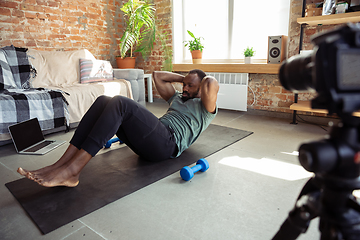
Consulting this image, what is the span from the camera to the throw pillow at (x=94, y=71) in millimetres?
3443

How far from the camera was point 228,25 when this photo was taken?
3793mm

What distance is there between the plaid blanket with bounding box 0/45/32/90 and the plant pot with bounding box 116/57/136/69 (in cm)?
170

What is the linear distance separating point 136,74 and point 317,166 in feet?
11.6

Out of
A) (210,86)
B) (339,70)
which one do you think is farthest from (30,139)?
(339,70)

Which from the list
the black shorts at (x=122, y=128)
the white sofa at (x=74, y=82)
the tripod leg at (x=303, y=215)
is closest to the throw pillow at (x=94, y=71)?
the white sofa at (x=74, y=82)

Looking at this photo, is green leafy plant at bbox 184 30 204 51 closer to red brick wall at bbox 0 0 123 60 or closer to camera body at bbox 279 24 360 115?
red brick wall at bbox 0 0 123 60

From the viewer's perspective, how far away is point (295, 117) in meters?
2.97

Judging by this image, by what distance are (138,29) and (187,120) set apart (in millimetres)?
3009

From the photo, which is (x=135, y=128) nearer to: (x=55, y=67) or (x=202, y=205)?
(x=202, y=205)

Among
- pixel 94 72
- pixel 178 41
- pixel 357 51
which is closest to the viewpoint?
pixel 357 51

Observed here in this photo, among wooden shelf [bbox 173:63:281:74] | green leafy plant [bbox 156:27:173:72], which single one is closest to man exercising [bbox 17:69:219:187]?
wooden shelf [bbox 173:63:281:74]

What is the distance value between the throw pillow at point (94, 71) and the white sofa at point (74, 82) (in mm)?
88

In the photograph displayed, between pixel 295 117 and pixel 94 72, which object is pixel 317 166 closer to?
pixel 295 117

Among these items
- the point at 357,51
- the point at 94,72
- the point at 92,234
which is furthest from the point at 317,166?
the point at 94,72
